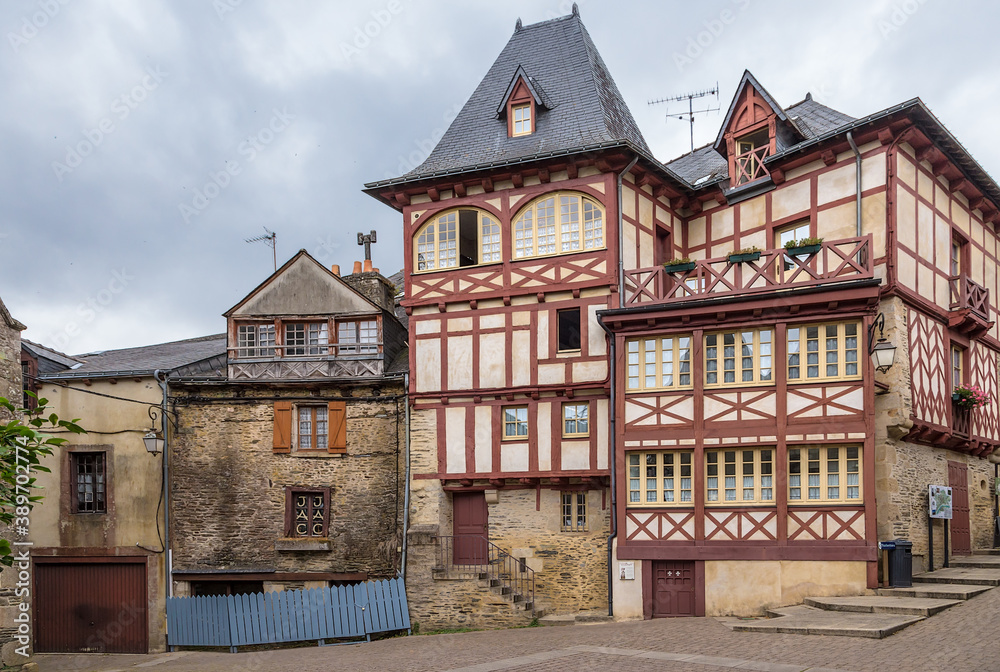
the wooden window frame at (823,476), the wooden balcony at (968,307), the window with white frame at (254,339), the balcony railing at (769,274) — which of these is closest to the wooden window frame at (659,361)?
the balcony railing at (769,274)

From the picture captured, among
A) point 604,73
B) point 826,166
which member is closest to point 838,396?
point 826,166

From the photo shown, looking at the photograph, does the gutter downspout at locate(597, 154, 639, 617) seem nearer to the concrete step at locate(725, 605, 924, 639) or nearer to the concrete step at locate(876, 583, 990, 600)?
the concrete step at locate(725, 605, 924, 639)

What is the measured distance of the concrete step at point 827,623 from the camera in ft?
40.2

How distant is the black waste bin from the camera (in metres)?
15.0

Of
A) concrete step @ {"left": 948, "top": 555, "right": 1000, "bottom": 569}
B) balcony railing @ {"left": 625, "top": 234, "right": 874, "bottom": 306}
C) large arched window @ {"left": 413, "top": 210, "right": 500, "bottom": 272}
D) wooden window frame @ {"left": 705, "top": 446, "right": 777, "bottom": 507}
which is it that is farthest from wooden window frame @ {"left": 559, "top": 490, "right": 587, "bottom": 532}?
concrete step @ {"left": 948, "top": 555, "right": 1000, "bottom": 569}

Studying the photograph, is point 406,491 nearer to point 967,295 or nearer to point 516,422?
point 516,422

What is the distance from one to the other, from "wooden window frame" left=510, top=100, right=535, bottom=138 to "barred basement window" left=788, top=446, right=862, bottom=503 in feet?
28.7

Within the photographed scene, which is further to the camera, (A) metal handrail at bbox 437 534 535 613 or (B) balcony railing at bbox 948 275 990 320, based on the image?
(B) balcony railing at bbox 948 275 990 320

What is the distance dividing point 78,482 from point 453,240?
1047 centimetres

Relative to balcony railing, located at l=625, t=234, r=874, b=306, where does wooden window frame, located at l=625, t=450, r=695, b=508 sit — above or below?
below

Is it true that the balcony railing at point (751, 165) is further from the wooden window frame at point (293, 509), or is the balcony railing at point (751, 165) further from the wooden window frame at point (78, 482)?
the wooden window frame at point (78, 482)

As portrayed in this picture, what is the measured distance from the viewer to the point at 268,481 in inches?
808

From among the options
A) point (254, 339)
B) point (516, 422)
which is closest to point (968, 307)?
point (516, 422)

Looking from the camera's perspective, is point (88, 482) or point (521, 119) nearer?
point (521, 119)
